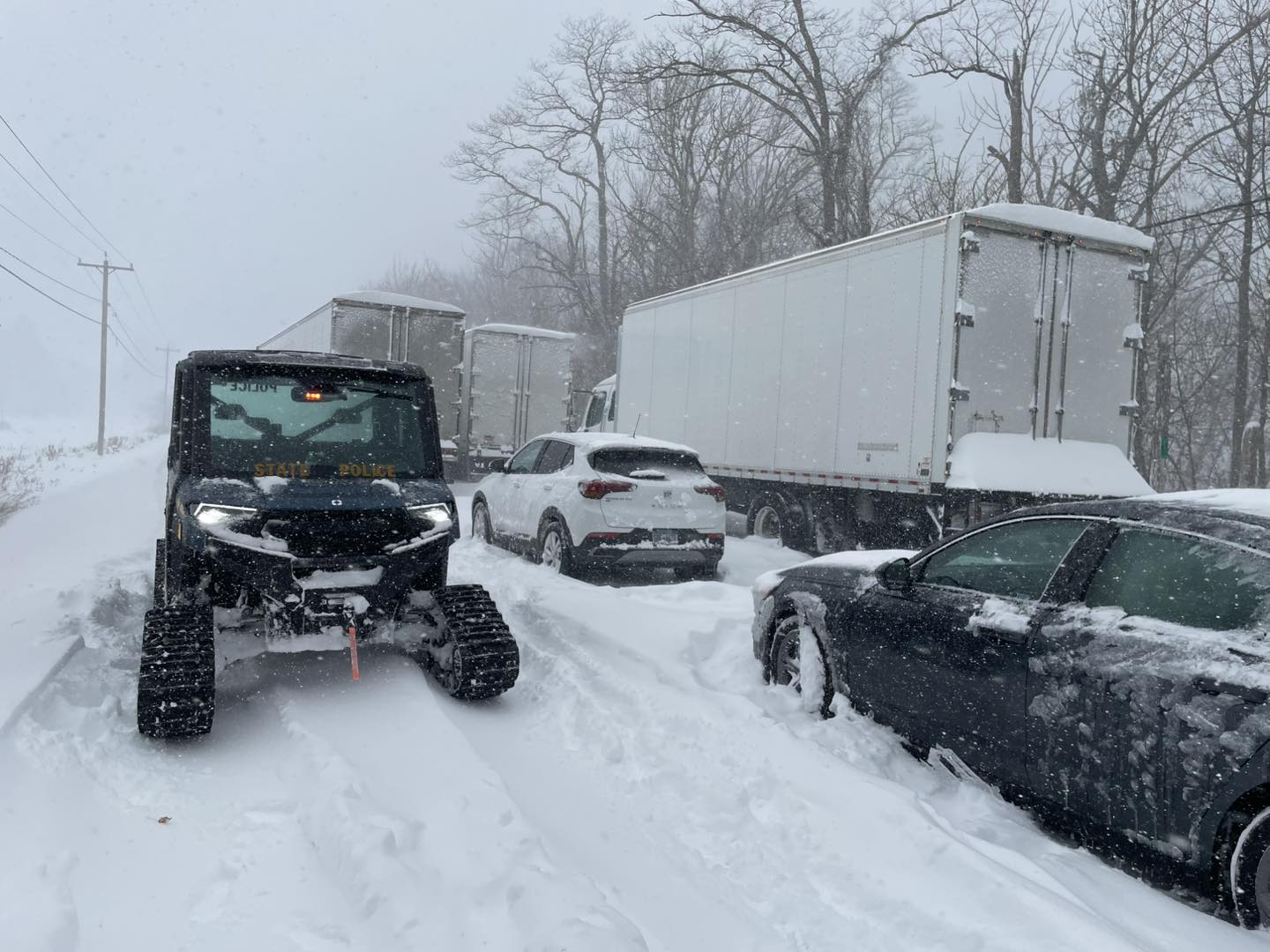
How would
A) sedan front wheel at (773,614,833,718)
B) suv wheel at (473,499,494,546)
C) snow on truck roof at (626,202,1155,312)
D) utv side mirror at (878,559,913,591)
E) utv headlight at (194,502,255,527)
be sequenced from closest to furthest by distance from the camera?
utv side mirror at (878,559,913,591) → utv headlight at (194,502,255,527) → sedan front wheel at (773,614,833,718) → snow on truck roof at (626,202,1155,312) → suv wheel at (473,499,494,546)

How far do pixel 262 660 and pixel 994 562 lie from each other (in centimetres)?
470


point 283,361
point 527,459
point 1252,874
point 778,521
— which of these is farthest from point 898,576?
point 778,521

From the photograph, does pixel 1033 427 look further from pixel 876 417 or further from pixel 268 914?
pixel 268 914

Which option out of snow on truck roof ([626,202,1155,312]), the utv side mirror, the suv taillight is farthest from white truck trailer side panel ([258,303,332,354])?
the utv side mirror

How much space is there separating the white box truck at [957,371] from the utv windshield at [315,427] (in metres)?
6.02

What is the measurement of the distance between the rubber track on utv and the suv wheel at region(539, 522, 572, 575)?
4.09 meters

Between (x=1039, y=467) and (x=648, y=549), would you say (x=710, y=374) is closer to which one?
(x=648, y=549)

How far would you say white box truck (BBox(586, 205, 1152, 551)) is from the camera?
9977mm

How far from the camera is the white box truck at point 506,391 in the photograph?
2214cm

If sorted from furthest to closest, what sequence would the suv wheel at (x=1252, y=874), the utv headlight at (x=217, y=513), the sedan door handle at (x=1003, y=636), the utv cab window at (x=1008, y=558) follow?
the utv headlight at (x=217, y=513)
the utv cab window at (x=1008, y=558)
the sedan door handle at (x=1003, y=636)
the suv wheel at (x=1252, y=874)

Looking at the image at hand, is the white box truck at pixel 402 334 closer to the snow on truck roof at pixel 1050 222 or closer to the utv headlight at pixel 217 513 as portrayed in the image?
the snow on truck roof at pixel 1050 222

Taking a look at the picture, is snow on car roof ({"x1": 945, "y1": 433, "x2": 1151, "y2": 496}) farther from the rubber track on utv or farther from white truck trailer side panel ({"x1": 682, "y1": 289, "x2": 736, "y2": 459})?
the rubber track on utv

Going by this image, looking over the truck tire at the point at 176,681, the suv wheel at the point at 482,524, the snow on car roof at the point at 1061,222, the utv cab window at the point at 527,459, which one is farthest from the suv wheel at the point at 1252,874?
the suv wheel at the point at 482,524

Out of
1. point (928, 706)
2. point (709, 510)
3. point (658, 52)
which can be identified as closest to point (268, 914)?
point (928, 706)
